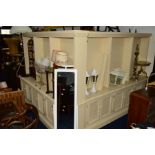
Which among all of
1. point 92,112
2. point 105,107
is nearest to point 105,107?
point 105,107

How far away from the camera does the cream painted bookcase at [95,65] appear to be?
8.27 feet

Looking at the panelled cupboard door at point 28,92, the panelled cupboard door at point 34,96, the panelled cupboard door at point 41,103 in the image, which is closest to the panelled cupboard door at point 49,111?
the panelled cupboard door at point 41,103

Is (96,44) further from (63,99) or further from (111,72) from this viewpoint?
(63,99)

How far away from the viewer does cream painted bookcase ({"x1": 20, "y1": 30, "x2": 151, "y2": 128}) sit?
2.52 metres

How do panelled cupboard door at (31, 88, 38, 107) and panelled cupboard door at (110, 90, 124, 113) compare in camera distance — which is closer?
panelled cupboard door at (110, 90, 124, 113)

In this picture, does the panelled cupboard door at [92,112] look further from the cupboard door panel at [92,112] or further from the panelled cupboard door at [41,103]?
the panelled cupboard door at [41,103]

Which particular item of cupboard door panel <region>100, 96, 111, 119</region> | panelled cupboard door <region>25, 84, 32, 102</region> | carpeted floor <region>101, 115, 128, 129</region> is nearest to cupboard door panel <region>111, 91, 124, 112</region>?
cupboard door panel <region>100, 96, 111, 119</region>

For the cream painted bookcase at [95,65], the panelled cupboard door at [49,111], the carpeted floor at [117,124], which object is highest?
the cream painted bookcase at [95,65]

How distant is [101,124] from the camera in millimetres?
3102

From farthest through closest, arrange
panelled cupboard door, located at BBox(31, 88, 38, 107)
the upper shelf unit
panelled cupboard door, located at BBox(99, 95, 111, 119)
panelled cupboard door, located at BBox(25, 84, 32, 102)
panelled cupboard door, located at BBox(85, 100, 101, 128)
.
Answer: panelled cupboard door, located at BBox(25, 84, 32, 102), panelled cupboard door, located at BBox(31, 88, 38, 107), panelled cupboard door, located at BBox(99, 95, 111, 119), panelled cupboard door, located at BBox(85, 100, 101, 128), the upper shelf unit

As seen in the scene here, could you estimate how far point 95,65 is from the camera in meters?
3.11

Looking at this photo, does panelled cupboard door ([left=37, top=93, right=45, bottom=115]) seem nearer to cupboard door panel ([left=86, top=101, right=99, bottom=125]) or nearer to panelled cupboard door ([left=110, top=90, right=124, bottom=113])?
cupboard door panel ([left=86, top=101, right=99, bottom=125])

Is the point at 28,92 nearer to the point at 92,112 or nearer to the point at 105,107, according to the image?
the point at 92,112
